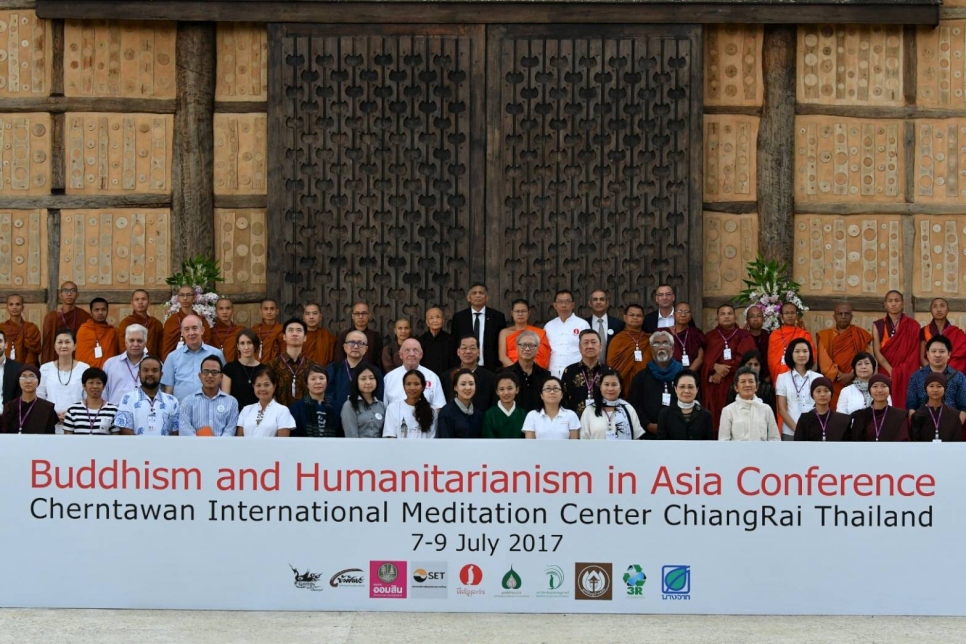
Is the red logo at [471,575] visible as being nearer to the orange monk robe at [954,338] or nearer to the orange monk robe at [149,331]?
the orange monk robe at [149,331]

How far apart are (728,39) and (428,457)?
6865 mm

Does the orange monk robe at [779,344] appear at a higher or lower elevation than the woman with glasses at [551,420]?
higher

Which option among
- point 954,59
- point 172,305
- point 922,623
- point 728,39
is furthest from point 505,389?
point 954,59

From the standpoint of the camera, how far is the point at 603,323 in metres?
11.9

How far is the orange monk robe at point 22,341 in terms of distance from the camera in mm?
12391

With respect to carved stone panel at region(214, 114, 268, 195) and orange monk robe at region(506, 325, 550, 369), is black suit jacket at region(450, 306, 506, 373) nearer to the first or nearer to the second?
orange monk robe at region(506, 325, 550, 369)

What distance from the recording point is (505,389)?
29.2ft

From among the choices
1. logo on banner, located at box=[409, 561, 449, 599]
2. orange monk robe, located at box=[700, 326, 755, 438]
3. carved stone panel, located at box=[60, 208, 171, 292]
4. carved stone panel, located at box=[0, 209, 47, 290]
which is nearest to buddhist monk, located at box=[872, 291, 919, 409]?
Answer: orange monk robe, located at box=[700, 326, 755, 438]

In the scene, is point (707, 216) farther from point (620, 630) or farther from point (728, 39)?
point (620, 630)

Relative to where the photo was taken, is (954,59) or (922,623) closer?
(922,623)

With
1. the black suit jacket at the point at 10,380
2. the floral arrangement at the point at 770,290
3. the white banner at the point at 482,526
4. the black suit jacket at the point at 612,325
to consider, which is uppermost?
the floral arrangement at the point at 770,290

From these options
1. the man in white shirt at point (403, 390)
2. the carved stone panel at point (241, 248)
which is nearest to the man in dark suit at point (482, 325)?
the man in white shirt at point (403, 390)

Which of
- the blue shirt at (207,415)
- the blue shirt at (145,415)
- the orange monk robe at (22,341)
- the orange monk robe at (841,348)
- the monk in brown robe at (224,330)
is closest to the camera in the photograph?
the blue shirt at (145,415)

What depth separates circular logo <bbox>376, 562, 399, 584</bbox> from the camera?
786 cm
